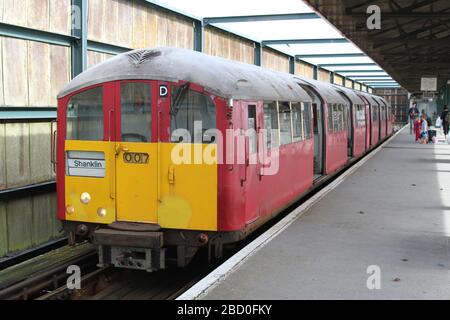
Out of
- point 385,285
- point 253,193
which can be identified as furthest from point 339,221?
point 385,285

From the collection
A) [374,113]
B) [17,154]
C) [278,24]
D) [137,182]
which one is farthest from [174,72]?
[374,113]

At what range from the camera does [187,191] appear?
6438 millimetres

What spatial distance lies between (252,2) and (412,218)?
7850 millimetres

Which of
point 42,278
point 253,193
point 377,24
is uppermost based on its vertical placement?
point 377,24

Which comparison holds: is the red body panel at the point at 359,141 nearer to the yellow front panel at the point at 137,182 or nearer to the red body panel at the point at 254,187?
the red body panel at the point at 254,187

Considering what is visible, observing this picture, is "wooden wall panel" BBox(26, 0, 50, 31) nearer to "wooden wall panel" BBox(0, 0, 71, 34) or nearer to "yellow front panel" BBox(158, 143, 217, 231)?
"wooden wall panel" BBox(0, 0, 71, 34)

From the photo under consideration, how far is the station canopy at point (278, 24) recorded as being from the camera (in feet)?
47.8

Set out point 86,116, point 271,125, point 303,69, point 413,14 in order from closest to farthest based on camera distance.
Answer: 1. point 86,116
2. point 271,125
3. point 413,14
4. point 303,69

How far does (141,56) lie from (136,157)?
1249 mm

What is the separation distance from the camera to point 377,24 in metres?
16.4

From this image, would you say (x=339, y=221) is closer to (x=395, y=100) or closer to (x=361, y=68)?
(x=361, y=68)

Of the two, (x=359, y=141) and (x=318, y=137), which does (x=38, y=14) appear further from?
(x=359, y=141)

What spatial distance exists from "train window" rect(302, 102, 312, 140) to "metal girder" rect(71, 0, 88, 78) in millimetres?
4156

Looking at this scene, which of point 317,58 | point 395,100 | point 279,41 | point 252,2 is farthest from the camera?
point 395,100
